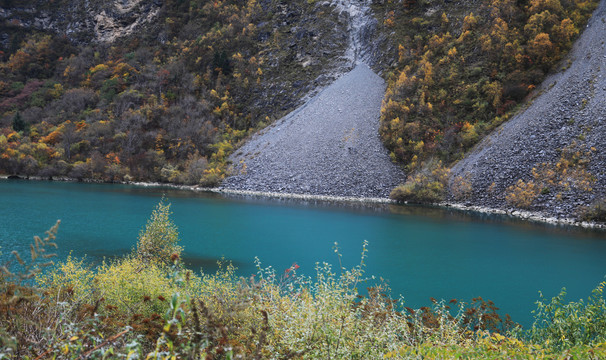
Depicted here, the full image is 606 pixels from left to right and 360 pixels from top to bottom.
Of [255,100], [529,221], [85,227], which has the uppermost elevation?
[255,100]

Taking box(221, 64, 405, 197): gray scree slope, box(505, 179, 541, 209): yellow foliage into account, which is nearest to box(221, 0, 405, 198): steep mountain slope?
box(221, 64, 405, 197): gray scree slope

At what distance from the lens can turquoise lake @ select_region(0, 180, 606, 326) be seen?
15.1 meters

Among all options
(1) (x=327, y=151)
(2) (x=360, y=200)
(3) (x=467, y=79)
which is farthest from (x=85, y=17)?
(3) (x=467, y=79)

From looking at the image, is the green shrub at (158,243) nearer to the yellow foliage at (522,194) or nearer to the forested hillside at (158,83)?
the yellow foliage at (522,194)

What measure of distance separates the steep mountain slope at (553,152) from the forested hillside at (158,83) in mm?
33156

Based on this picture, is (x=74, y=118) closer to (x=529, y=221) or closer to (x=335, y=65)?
(x=335, y=65)

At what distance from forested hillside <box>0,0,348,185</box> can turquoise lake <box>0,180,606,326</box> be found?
79.6ft

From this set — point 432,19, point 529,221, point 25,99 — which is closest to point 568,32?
point 432,19

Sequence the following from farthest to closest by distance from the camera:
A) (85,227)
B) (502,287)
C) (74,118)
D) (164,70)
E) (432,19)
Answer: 1. (164,70)
2. (74,118)
3. (432,19)
4. (85,227)
5. (502,287)

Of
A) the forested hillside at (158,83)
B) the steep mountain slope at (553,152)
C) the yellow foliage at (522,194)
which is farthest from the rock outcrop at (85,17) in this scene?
the yellow foliage at (522,194)

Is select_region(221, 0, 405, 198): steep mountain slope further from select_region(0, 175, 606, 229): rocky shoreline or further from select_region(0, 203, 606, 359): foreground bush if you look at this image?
select_region(0, 203, 606, 359): foreground bush

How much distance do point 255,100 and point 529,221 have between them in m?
51.3

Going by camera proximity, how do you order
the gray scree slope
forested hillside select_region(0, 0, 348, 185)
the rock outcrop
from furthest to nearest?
the rock outcrop → forested hillside select_region(0, 0, 348, 185) → the gray scree slope

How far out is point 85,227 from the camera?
22.3 m
